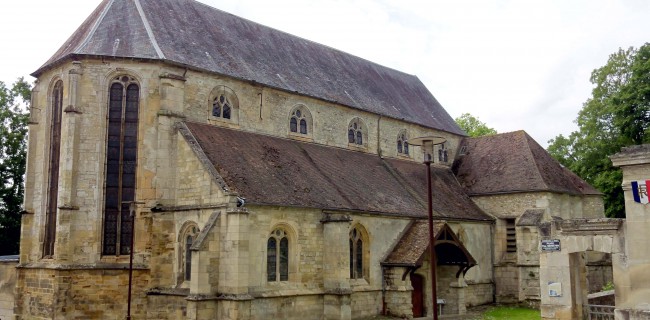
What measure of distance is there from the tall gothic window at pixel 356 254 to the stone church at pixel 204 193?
0.06 metres

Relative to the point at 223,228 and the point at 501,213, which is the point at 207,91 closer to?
the point at 223,228

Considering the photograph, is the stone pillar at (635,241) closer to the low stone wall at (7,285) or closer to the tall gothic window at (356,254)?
the tall gothic window at (356,254)

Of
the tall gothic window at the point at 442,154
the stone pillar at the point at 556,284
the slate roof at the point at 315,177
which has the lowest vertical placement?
the stone pillar at the point at 556,284

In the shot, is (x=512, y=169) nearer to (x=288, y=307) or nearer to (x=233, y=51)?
(x=233, y=51)

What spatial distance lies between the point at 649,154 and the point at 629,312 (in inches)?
171

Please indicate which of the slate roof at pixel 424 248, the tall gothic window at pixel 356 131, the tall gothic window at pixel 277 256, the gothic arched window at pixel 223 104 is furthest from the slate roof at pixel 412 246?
the gothic arched window at pixel 223 104

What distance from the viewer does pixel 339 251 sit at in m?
24.3

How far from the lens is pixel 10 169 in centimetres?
3934

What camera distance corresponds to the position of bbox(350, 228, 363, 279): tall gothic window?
2647 centimetres

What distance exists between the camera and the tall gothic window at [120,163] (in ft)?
78.3

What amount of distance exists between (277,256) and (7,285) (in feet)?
40.4

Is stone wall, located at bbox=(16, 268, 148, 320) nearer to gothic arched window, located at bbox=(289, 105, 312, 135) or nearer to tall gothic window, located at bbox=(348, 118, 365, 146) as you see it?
gothic arched window, located at bbox=(289, 105, 312, 135)

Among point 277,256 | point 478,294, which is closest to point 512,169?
point 478,294

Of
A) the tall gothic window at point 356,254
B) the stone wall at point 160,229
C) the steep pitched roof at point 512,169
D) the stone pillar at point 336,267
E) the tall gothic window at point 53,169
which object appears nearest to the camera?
the stone wall at point 160,229
